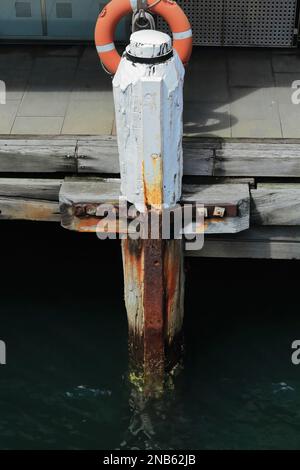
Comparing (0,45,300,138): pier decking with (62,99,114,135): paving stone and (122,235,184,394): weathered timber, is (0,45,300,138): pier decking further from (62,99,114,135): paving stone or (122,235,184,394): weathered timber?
(122,235,184,394): weathered timber

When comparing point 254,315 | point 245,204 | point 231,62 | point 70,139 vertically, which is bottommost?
point 254,315

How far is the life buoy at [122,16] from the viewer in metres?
6.75

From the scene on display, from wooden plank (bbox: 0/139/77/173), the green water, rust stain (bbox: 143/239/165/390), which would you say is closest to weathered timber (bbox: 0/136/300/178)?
wooden plank (bbox: 0/139/77/173)

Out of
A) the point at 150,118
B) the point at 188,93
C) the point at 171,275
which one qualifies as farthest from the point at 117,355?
the point at 150,118

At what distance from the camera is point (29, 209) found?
282 inches

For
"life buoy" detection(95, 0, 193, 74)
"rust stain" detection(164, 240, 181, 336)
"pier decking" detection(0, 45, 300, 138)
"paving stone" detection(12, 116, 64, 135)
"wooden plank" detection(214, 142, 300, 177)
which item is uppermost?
"life buoy" detection(95, 0, 193, 74)

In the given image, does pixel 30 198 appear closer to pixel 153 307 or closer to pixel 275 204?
pixel 153 307

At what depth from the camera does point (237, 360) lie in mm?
7965

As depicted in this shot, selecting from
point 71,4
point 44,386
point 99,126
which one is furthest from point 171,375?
point 71,4

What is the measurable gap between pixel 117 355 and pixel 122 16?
308 cm

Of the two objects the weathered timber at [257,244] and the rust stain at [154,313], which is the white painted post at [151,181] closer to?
the rust stain at [154,313]

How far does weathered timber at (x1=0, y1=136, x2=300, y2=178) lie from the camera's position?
274 inches

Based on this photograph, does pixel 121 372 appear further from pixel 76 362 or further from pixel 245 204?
pixel 245 204

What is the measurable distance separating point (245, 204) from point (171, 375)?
182cm
